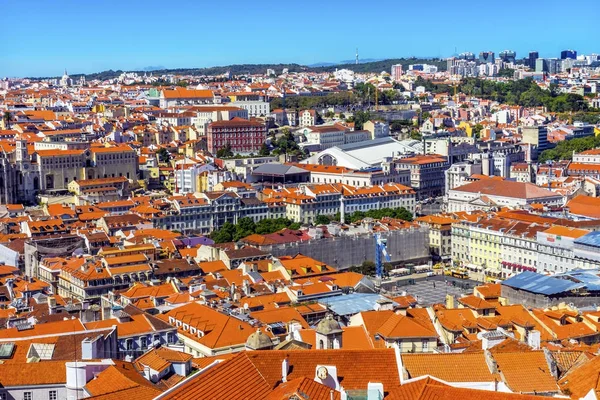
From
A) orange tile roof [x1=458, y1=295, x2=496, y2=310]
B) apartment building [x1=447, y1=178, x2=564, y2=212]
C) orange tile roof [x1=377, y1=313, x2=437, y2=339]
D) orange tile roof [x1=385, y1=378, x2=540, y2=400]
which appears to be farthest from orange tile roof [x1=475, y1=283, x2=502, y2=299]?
apartment building [x1=447, y1=178, x2=564, y2=212]

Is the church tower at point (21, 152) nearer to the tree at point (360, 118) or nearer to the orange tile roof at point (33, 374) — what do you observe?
the tree at point (360, 118)

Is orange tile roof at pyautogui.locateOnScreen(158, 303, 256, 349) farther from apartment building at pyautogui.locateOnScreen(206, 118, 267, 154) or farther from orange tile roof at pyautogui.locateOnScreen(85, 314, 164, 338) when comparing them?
apartment building at pyautogui.locateOnScreen(206, 118, 267, 154)

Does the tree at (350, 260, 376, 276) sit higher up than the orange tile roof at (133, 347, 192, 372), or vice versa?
the orange tile roof at (133, 347, 192, 372)

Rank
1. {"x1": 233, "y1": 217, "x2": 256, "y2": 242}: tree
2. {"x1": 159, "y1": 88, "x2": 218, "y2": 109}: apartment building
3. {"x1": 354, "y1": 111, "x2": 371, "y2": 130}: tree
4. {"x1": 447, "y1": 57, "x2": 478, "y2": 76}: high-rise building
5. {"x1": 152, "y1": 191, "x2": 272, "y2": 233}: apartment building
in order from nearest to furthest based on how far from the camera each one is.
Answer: {"x1": 233, "y1": 217, "x2": 256, "y2": 242}: tree → {"x1": 152, "y1": 191, "x2": 272, "y2": 233}: apartment building → {"x1": 354, "y1": 111, "x2": 371, "y2": 130}: tree → {"x1": 159, "y1": 88, "x2": 218, "y2": 109}: apartment building → {"x1": 447, "y1": 57, "x2": 478, "y2": 76}: high-rise building

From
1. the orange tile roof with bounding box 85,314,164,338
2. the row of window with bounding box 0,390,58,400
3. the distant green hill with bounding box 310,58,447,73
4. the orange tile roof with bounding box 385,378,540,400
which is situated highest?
the distant green hill with bounding box 310,58,447,73

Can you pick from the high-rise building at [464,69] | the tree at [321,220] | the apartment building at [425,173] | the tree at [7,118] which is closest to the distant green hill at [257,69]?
the high-rise building at [464,69]

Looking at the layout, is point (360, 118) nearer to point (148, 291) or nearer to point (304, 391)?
point (148, 291)

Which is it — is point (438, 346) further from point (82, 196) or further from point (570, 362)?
point (82, 196)

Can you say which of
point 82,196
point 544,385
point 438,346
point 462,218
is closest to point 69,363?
point 544,385
